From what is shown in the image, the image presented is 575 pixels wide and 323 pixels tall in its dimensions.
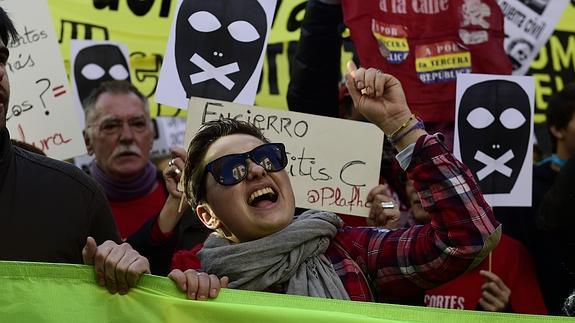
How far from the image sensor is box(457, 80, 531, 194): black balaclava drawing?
162 inches

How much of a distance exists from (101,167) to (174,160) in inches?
52.4

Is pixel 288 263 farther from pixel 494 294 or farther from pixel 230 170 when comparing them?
pixel 494 294

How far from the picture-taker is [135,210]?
4688 mm

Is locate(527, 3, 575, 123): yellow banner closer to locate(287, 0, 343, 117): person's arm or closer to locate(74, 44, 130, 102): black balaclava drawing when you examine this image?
locate(287, 0, 343, 117): person's arm

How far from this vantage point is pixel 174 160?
141 inches

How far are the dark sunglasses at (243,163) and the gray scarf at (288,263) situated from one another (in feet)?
0.51

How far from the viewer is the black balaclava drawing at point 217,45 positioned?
3971mm

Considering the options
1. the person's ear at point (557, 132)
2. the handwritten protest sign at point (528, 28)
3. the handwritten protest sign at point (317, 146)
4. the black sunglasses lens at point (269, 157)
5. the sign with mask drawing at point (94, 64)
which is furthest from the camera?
the handwritten protest sign at point (528, 28)

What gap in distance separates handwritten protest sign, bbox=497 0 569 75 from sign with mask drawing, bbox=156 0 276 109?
5.06ft

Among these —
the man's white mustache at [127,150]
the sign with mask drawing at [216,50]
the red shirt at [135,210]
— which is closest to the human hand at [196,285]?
the sign with mask drawing at [216,50]

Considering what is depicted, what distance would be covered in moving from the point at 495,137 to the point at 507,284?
21.1 inches

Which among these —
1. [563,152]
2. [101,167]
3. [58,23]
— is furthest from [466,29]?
[58,23]

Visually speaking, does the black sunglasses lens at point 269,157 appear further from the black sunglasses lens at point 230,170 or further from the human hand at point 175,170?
the human hand at point 175,170

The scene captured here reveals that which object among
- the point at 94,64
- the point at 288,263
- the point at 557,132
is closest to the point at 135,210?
the point at 94,64
